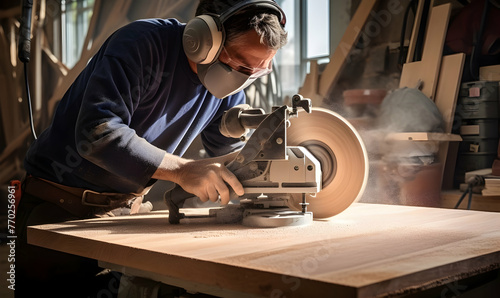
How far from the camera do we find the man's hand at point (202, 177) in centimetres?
165

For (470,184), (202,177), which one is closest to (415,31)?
(470,184)

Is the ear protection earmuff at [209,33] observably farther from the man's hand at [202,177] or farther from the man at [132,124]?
the man's hand at [202,177]

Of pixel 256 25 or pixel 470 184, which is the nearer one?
pixel 256 25

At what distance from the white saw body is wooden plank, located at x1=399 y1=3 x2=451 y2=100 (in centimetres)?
254

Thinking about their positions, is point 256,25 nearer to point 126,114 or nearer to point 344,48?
point 126,114

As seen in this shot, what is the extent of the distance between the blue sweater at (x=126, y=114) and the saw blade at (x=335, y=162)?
0.55 m

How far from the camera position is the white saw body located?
1.67 m

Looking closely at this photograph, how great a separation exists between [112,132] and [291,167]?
1.96 feet

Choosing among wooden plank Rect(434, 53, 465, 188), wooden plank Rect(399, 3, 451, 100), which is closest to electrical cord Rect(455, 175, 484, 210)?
wooden plank Rect(434, 53, 465, 188)

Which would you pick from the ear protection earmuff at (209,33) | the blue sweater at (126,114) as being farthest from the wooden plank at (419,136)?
the ear protection earmuff at (209,33)

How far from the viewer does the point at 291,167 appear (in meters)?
1.69

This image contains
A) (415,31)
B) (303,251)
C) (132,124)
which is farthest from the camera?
(415,31)

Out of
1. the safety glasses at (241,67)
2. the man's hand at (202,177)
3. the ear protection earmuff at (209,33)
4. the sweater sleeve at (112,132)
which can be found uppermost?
the ear protection earmuff at (209,33)

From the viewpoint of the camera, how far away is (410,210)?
2.08m
